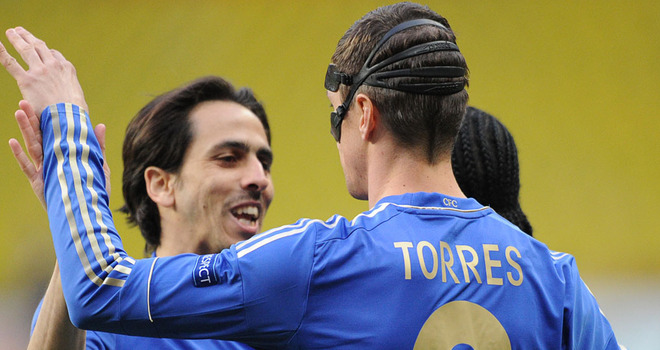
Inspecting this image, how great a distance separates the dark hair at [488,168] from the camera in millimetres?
2236

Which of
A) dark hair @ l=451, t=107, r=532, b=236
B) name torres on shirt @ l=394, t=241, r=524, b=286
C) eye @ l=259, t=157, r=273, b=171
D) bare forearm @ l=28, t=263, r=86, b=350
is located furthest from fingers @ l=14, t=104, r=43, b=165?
eye @ l=259, t=157, r=273, b=171

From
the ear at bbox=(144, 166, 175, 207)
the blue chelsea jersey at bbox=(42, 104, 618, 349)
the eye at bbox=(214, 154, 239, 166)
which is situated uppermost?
the blue chelsea jersey at bbox=(42, 104, 618, 349)

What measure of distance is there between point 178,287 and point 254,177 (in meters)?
1.47

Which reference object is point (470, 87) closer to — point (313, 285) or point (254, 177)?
point (254, 177)

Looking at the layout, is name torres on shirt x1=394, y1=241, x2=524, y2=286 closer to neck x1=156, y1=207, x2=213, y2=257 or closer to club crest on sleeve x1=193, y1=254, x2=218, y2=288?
club crest on sleeve x1=193, y1=254, x2=218, y2=288

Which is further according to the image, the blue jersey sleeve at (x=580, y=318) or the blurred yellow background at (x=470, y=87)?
the blurred yellow background at (x=470, y=87)

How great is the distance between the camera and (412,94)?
1.71 metres

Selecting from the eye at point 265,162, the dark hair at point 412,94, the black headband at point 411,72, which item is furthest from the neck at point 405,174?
the eye at point 265,162

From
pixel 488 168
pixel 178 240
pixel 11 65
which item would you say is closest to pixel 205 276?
pixel 11 65

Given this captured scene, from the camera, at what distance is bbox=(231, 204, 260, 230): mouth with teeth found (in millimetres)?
2990

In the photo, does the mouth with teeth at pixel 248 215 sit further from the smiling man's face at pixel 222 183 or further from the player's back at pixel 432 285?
the player's back at pixel 432 285

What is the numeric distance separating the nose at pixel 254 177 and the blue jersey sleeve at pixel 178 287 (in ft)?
4.60

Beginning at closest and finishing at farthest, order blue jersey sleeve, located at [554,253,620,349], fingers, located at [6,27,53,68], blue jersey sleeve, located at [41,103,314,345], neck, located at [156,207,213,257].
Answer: blue jersey sleeve, located at [41,103,314,345] → blue jersey sleeve, located at [554,253,620,349] → fingers, located at [6,27,53,68] → neck, located at [156,207,213,257]

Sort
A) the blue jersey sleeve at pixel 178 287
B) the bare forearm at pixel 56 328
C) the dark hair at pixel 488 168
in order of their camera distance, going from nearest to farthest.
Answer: the blue jersey sleeve at pixel 178 287 < the bare forearm at pixel 56 328 < the dark hair at pixel 488 168
